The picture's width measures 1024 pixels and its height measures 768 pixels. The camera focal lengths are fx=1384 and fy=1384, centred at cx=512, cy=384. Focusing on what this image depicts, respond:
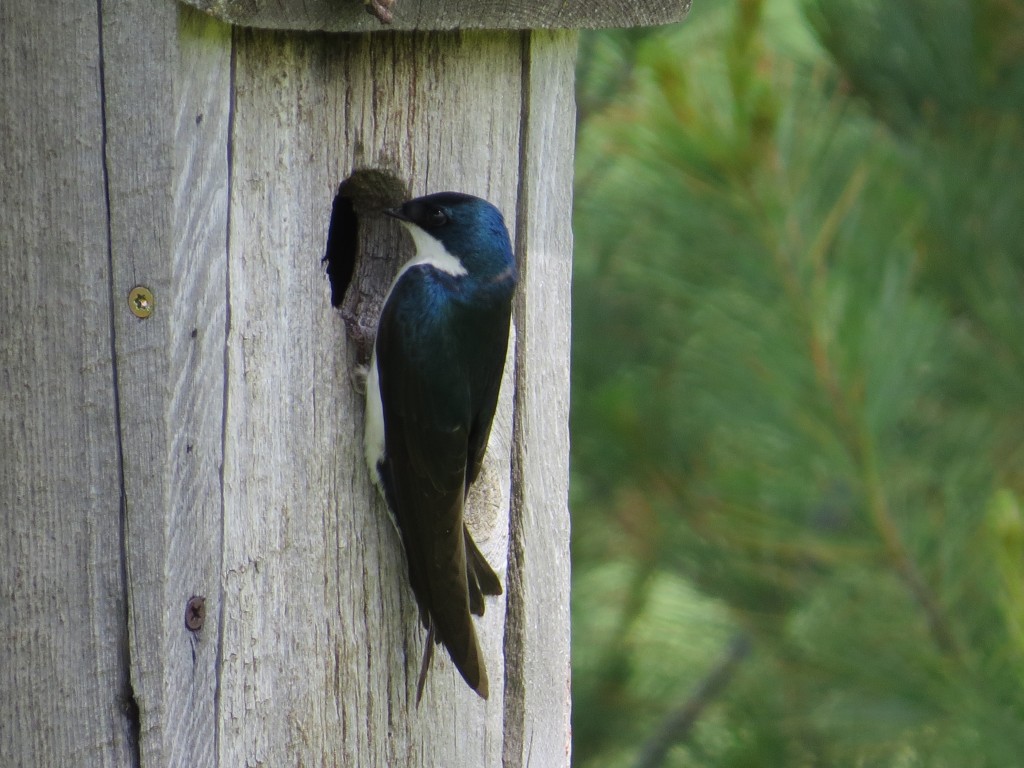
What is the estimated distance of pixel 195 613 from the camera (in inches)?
56.6

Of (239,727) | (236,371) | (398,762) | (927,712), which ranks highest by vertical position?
(236,371)

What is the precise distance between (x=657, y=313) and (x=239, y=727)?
2.51 metres

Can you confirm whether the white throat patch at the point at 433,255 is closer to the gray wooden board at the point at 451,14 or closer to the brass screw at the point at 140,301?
the gray wooden board at the point at 451,14

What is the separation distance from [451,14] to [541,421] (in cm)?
56

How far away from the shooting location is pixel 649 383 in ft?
12.1

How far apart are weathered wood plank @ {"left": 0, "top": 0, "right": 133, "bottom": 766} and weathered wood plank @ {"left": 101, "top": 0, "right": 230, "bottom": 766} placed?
0.02 meters

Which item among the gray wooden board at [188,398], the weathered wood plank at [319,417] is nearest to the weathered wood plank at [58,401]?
the gray wooden board at [188,398]

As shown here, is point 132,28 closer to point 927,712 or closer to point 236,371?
point 236,371

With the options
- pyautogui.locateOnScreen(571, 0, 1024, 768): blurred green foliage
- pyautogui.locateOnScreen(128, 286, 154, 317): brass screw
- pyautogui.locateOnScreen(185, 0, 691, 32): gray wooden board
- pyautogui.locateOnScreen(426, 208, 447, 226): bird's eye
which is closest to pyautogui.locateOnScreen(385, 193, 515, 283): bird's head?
pyautogui.locateOnScreen(426, 208, 447, 226): bird's eye

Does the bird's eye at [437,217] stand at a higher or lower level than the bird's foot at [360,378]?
higher

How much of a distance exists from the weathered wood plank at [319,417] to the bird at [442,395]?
1.8 inches

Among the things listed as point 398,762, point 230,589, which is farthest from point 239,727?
point 398,762

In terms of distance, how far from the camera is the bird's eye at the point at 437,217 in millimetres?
1651

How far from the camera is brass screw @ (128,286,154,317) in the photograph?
1382 mm
